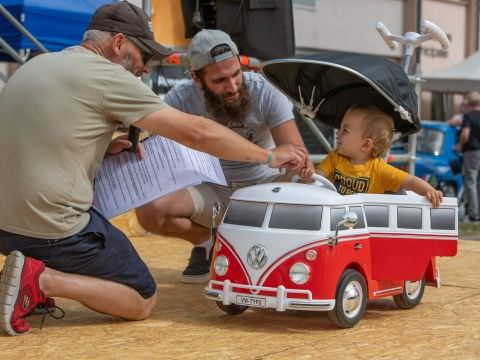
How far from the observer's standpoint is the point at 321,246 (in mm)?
3797

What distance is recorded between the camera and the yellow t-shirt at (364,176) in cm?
439

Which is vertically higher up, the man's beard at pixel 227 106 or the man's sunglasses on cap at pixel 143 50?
the man's sunglasses on cap at pixel 143 50

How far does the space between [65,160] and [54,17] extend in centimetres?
399

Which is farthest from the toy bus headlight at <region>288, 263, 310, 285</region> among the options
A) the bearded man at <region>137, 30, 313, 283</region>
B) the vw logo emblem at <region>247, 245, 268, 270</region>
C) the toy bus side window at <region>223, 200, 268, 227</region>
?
the bearded man at <region>137, 30, 313, 283</region>

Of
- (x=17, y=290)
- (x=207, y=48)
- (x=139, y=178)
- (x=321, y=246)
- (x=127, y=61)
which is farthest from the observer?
(x=207, y=48)

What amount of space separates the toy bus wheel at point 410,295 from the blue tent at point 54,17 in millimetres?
3866

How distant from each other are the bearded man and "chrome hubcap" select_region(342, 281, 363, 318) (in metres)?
0.99

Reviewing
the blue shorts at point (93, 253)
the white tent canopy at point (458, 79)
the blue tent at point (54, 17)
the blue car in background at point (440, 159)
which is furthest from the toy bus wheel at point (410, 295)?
the white tent canopy at point (458, 79)

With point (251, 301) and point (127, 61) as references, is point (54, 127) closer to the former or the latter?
point (127, 61)

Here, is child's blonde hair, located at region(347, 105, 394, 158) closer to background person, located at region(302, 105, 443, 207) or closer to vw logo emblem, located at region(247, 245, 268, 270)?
background person, located at region(302, 105, 443, 207)

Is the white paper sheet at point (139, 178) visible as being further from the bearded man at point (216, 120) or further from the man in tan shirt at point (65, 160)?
the bearded man at point (216, 120)

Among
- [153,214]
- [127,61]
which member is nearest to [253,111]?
[153,214]

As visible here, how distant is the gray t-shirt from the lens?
4.93 metres

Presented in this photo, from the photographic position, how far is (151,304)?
4.16m
